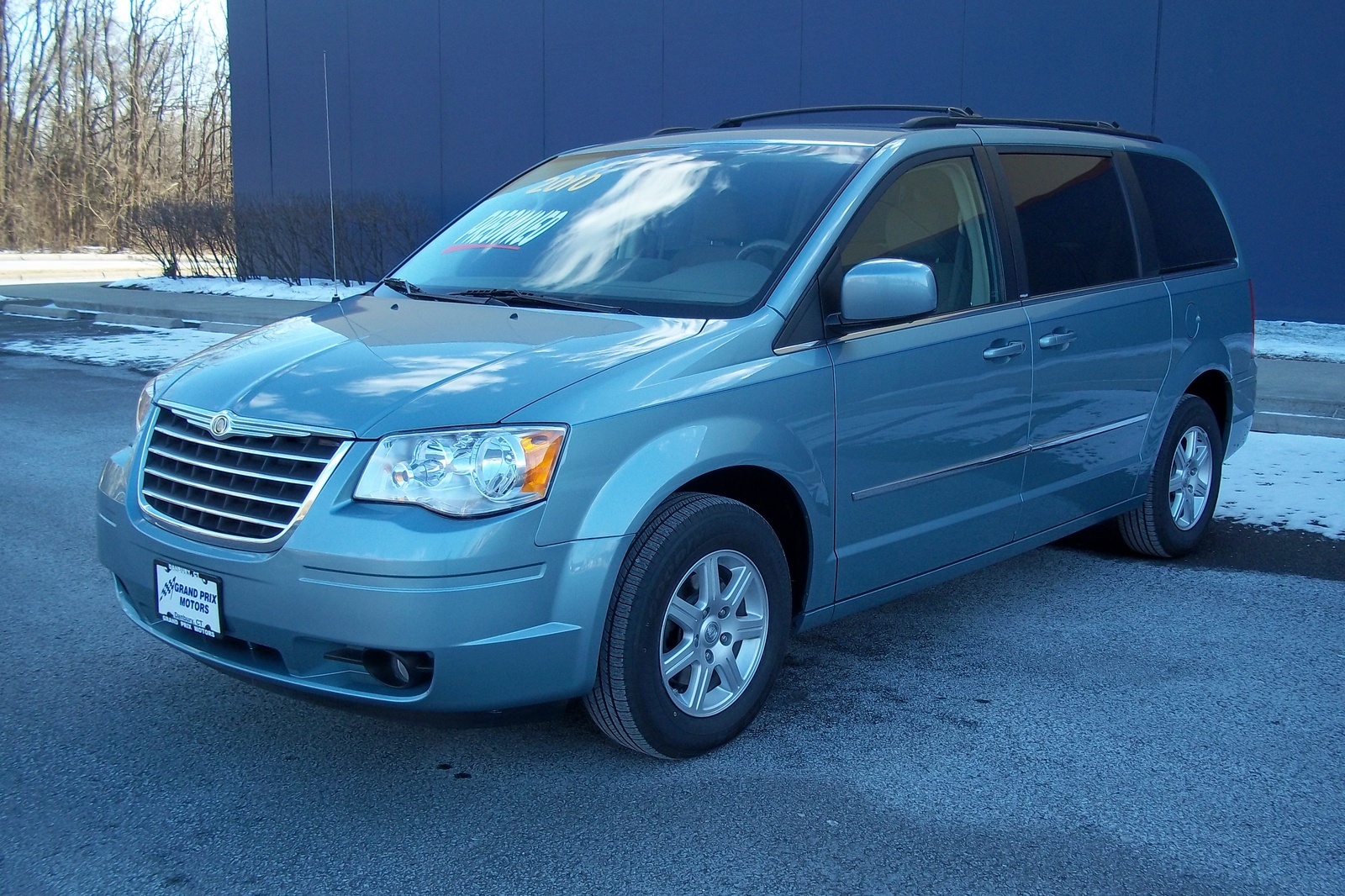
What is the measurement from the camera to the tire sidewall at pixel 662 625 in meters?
3.27

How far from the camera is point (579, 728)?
3.79 metres

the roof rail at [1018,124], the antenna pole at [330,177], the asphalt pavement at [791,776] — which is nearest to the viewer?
the asphalt pavement at [791,776]

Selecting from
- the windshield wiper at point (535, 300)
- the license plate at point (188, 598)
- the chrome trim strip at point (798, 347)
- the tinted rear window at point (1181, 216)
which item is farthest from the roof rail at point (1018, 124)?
the license plate at point (188, 598)

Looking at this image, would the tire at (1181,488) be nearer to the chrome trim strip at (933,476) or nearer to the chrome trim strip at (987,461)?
the chrome trim strip at (987,461)

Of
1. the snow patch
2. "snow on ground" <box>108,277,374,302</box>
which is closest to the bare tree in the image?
"snow on ground" <box>108,277,374,302</box>

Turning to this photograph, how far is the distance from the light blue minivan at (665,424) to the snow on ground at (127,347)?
8.79 meters

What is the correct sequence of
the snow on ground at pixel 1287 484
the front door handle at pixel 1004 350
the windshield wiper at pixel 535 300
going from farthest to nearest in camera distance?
the snow on ground at pixel 1287 484, the front door handle at pixel 1004 350, the windshield wiper at pixel 535 300

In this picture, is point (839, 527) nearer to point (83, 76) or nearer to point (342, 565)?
point (342, 565)

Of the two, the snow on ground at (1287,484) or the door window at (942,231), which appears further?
the snow on ground at (1287,484)

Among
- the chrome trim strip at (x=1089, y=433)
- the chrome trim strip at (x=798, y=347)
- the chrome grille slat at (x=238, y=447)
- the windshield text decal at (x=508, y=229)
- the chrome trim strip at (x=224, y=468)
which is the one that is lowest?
the chrome trim strip at (x=1089, y=433)

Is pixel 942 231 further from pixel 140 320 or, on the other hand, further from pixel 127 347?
pixel 140 320

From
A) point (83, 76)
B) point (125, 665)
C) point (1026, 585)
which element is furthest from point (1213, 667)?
point (83, 76)

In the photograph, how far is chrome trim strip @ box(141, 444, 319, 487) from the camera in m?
3.12

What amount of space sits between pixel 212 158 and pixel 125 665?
43049 millimetres
